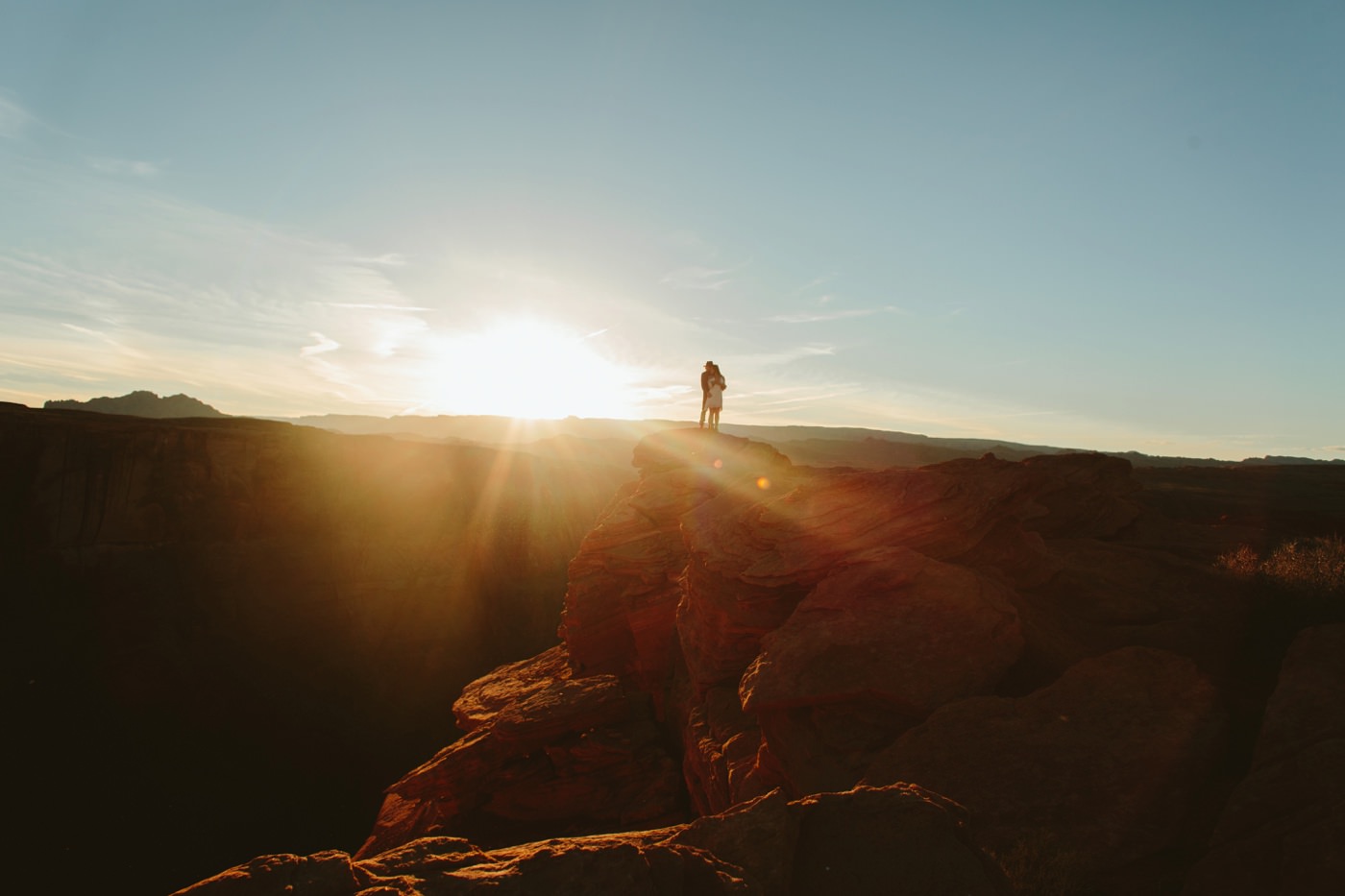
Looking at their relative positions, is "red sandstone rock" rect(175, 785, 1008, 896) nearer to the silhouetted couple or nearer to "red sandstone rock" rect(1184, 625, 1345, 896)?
"red sandstone rock" rect(1184, 625, 1345, 896)

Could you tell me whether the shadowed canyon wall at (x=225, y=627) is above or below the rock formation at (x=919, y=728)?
below

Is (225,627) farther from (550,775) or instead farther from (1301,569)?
(1301,569)

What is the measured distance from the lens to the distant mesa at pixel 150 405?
90500 mm

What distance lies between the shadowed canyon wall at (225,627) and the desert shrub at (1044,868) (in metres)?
28.0

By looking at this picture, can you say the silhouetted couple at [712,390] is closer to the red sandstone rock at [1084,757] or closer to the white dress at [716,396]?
the white dress at [716,396]

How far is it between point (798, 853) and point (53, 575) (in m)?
44.5

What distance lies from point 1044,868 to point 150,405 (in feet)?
→ 396

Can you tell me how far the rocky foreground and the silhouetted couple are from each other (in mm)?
2615

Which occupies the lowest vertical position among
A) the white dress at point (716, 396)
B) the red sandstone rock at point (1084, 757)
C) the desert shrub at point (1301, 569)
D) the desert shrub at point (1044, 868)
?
the desert shrub at point (1044, 868)

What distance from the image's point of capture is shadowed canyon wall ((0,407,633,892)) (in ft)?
86.5

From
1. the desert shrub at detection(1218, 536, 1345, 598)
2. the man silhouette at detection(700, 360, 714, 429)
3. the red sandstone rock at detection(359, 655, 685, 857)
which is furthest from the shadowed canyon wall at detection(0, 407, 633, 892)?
the desert shrub at detection(1218, 536, 1345, 598)

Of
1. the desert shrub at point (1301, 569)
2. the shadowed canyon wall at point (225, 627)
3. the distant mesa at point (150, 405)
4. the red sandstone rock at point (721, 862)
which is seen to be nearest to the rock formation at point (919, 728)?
the red sandstone rock at point (721, 862)

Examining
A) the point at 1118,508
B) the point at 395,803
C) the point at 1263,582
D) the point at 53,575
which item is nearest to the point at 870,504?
the point at 1263,582

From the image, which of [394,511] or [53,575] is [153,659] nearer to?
[53,575]
